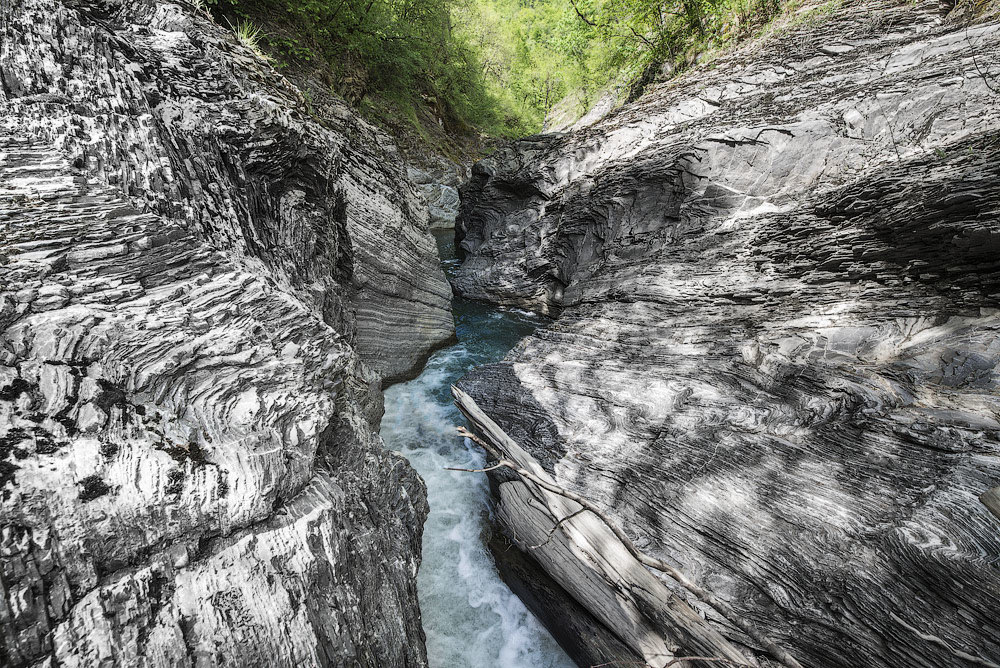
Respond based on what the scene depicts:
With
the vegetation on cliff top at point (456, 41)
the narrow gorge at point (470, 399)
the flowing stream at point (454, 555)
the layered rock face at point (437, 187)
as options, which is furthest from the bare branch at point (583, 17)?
the flowing stream at point (454, 555)

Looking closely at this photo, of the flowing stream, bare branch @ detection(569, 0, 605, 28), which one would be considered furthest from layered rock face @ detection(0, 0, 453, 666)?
bare branch @ detection(569, 0, 605, 28)

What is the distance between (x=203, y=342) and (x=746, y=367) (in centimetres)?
555

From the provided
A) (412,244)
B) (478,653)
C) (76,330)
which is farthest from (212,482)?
(412,244)

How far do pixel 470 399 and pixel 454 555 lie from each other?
1968 mm

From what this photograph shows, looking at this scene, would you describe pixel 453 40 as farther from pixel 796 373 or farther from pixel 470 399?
pixel 796 373

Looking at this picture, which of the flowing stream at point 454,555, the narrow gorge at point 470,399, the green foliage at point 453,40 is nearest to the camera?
the narrow gorge at point 470,399

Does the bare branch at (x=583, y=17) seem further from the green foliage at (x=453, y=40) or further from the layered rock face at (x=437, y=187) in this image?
the layered rock face at (x=437, y=187)

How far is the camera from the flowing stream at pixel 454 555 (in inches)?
153

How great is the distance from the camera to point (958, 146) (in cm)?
472

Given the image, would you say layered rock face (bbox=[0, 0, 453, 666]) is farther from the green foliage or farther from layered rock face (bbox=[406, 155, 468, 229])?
layered rock face (bbox=[406, 155, 468, 229])

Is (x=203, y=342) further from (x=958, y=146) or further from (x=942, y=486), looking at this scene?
(x=958, y=146)

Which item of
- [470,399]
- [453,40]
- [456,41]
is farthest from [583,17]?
[470,399]

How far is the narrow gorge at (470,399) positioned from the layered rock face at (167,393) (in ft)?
0.06

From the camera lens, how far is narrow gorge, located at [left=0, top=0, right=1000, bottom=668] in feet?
8.03
